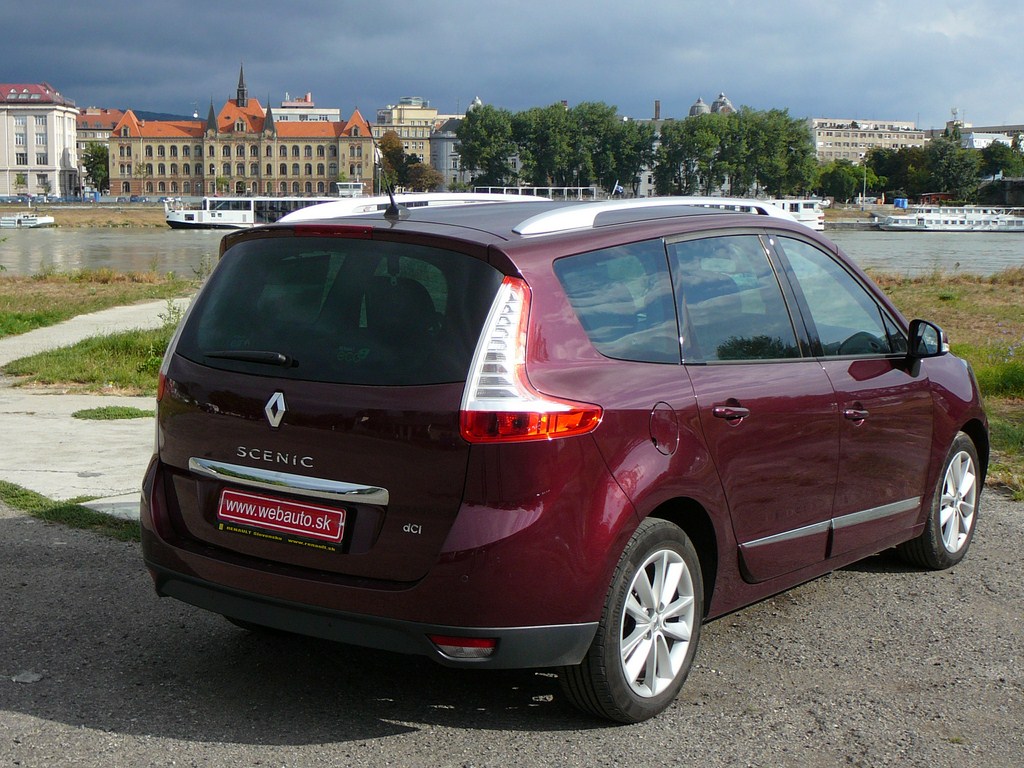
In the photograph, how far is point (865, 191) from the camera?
192125 mm

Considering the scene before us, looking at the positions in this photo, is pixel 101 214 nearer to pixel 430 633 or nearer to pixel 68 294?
pixel 68 294

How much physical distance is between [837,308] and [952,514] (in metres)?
1.49

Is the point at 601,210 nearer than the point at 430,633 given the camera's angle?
No

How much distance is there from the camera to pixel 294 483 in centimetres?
389

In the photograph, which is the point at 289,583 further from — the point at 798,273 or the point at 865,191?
the point at 865,191

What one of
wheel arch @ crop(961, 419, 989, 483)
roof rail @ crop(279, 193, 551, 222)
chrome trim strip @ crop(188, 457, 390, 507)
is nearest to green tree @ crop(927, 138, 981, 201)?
wheel arch @ crop(961, 419, 989, 483)

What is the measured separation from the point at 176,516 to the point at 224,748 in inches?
34.1

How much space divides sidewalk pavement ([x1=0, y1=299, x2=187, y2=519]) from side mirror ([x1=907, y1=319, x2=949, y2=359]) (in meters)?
4.14

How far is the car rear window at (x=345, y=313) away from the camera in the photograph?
3.77 metres

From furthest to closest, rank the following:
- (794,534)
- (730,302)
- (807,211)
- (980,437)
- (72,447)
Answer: (807,211) → (72,447) → (980,437) → (794,534) → (730,302)

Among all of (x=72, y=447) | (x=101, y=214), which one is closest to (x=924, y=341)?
(x=72, y=447)

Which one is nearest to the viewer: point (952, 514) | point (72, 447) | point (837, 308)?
point (837, 308)

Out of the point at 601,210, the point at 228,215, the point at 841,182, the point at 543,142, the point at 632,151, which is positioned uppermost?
the point at 543,142

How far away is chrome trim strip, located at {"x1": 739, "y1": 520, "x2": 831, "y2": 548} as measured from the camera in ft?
14.9
